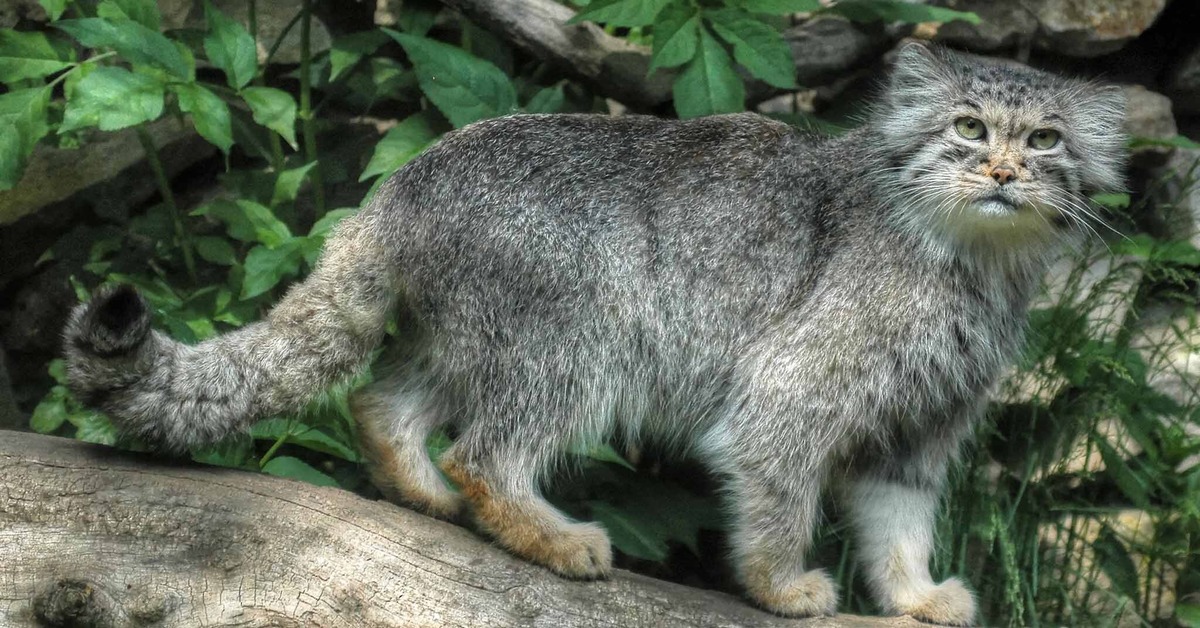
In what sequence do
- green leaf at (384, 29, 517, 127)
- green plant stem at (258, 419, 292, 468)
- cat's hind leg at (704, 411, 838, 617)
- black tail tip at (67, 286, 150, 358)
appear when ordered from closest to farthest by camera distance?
black tail tip at (67, 286, 150, 358)
cat's hind leg at (704, 411, 838, 617)
green plant stem at (258, 419, 292, 468)
green leaf at (384, 29, 517, 127)

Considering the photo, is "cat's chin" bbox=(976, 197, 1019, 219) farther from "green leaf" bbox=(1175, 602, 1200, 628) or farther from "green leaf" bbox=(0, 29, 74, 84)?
"green leaf" bbox=(0, 29, 74, 84)

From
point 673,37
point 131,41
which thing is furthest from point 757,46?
point 131,41

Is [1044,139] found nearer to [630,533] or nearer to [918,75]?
[918,75]

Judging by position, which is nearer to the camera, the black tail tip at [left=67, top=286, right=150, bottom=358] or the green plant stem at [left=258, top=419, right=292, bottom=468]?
the black tail tip at [left=67, top=286, right=150, bottom=358]

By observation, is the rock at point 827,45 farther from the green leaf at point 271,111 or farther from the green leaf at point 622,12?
the green leaf at point 271,111

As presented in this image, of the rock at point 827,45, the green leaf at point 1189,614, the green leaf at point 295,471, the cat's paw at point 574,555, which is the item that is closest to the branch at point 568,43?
the rock at point 827,45

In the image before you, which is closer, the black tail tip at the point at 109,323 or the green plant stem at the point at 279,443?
the black tail tip at the point at 109,323

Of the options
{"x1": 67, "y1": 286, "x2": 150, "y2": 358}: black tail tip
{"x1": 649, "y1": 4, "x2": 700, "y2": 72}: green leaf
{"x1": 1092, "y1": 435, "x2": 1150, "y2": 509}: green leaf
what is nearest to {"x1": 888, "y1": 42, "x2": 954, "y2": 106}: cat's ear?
{"x1": 649, "y1": 4, "x2": 700, "y2": 72}: green leaf

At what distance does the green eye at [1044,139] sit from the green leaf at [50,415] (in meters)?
3.59

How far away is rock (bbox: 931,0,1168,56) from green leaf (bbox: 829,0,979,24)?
75 centimetres

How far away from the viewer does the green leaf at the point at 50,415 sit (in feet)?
14.9

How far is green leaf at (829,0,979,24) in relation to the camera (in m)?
4.52

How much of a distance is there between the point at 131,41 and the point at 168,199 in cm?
120

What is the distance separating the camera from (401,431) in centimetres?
396
